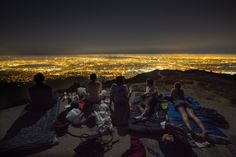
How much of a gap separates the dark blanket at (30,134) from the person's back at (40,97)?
0.23 meters

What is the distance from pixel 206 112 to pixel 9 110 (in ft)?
28.3

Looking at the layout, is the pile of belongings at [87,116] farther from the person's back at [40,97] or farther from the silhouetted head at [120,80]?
the silhouetted head at [120,80]

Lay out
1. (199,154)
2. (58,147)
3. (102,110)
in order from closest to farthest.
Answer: (199,154) < (58,147) < (102,110)

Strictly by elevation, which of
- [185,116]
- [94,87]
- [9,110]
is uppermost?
[94,87]

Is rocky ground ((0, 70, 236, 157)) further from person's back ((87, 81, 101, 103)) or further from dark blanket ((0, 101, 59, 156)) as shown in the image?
person's back ((87, 81, 101, 103))

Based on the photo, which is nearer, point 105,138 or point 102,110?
point 105,138

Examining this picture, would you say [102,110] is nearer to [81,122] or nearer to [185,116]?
[81,122]

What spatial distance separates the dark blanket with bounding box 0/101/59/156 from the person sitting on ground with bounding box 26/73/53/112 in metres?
0.21

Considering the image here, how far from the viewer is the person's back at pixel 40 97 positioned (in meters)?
6.34

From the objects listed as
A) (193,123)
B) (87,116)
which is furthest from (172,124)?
(87,116)

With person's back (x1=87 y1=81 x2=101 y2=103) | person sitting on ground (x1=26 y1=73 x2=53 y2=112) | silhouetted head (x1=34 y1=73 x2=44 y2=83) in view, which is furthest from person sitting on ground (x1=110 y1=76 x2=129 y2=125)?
silhouetted head (x1=34 y1=73 x2=44 y2=83)

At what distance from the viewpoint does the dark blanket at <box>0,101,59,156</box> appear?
488cm

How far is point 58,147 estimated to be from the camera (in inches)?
202

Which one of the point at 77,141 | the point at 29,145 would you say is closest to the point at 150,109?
the point at 77,141
